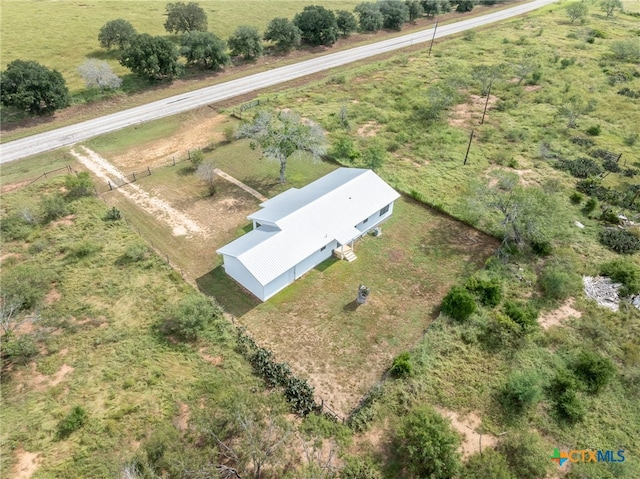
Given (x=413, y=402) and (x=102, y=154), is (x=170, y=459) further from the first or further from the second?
(x=102, y=154)

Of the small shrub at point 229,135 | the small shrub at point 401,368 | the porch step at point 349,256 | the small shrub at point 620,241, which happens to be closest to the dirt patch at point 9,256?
the small shrub at point 229,135

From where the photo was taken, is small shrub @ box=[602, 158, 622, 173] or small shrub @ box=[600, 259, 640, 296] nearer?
small shrub @ box=[600, 259, 640, 296]

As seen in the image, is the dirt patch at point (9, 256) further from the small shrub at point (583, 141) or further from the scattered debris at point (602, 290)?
the small shrub at point (583, 141)

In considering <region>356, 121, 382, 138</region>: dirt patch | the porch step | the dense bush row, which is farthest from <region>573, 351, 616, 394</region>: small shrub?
<region>356, 121, 382, 138</region>: dirt patch

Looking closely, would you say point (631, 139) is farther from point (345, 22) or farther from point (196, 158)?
point (345, 22)

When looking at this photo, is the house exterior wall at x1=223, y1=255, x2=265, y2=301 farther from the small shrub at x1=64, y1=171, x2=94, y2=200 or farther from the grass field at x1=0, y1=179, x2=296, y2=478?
the small shrub at x1=64, y1=171, x2=94, y2=200

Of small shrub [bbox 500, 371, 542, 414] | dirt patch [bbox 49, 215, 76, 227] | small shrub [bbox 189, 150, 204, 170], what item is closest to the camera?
small shrub [bbox 500, 371, 542, 414]

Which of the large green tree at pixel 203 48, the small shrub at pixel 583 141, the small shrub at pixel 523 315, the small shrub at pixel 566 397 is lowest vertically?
the small shrub at pixel 566 397

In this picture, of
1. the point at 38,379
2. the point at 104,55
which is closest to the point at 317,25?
the point at 104,55
